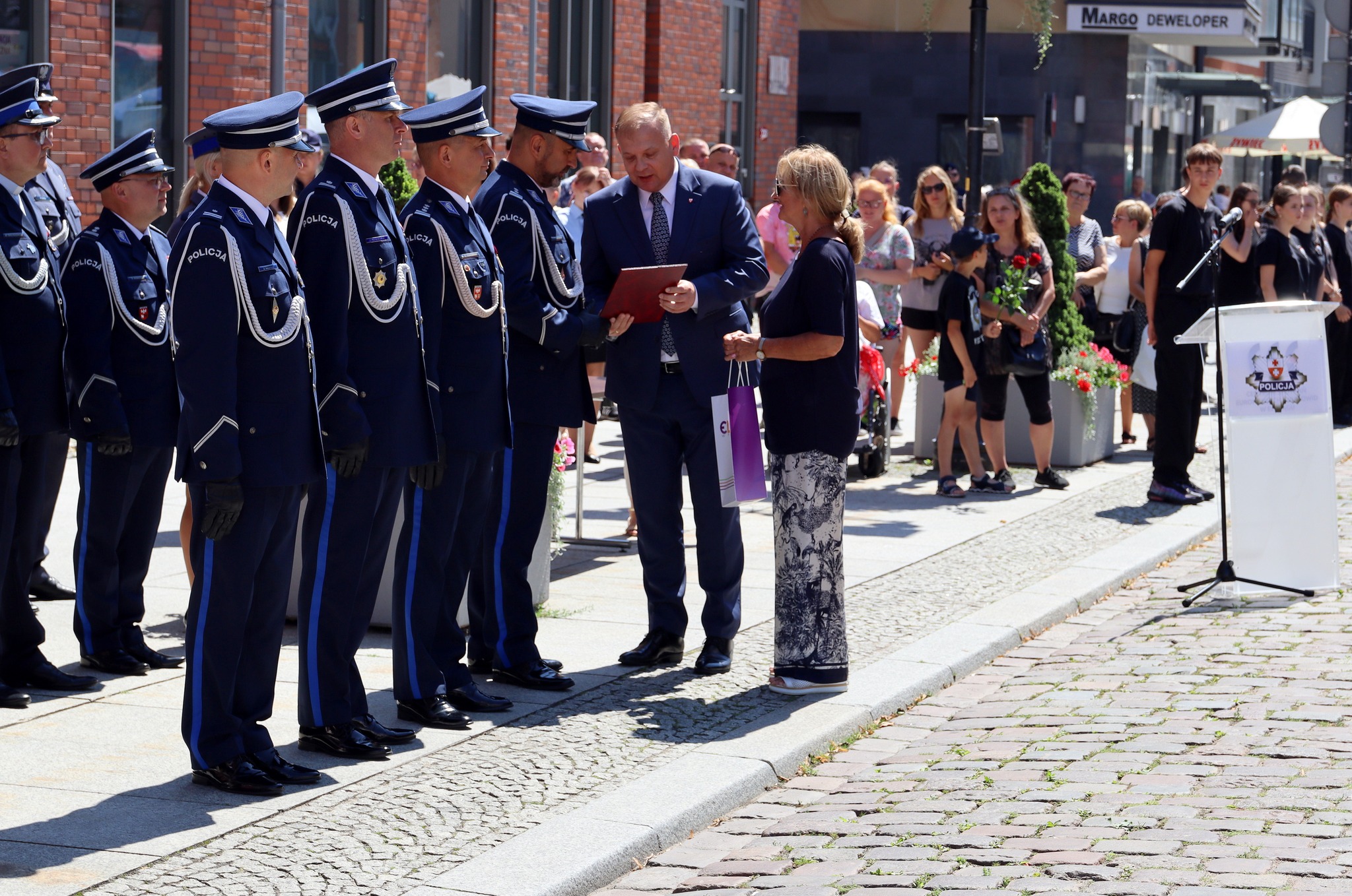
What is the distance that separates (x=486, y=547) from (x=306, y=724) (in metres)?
1.34

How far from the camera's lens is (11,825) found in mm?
5121

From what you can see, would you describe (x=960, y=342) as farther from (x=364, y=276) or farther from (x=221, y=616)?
(x=221, y=616)

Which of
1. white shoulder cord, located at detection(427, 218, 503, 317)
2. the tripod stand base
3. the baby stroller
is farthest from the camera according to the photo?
the baby stroller

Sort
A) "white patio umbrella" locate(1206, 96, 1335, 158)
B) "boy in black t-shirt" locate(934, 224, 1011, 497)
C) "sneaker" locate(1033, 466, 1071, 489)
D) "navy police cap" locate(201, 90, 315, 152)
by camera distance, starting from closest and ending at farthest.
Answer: "navy police cap" locate(201, 90, 315, 152) < "boy in black t-shirt" locate(934, 224, 1011, 497) < "sneaker" locate(1033, 466, 1071, 489) < "white patio umbrella" locate(1206, 96, 1335, 158)

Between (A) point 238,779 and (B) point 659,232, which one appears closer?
(A) point 238,779

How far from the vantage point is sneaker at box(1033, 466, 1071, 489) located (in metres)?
12.7

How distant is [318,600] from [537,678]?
4.23 feet

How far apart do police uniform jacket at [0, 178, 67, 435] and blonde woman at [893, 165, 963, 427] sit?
25.4 ft

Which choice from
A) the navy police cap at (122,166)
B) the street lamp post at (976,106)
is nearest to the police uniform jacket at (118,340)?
the navy police cap at (122,166)

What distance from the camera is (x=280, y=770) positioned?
18.4 feet

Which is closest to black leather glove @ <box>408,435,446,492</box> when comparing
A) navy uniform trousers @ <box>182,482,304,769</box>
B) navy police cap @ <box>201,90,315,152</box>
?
navy uniform trousers @ <box>182,482,304,769</box>

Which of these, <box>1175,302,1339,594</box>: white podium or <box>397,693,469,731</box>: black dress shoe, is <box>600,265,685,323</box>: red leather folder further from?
<box>1175,302,1339,594</box>: white podium

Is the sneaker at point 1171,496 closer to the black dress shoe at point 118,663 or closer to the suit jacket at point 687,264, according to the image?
the suit jacket at point 687,264

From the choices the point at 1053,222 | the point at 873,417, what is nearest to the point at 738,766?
the point at 873,417
